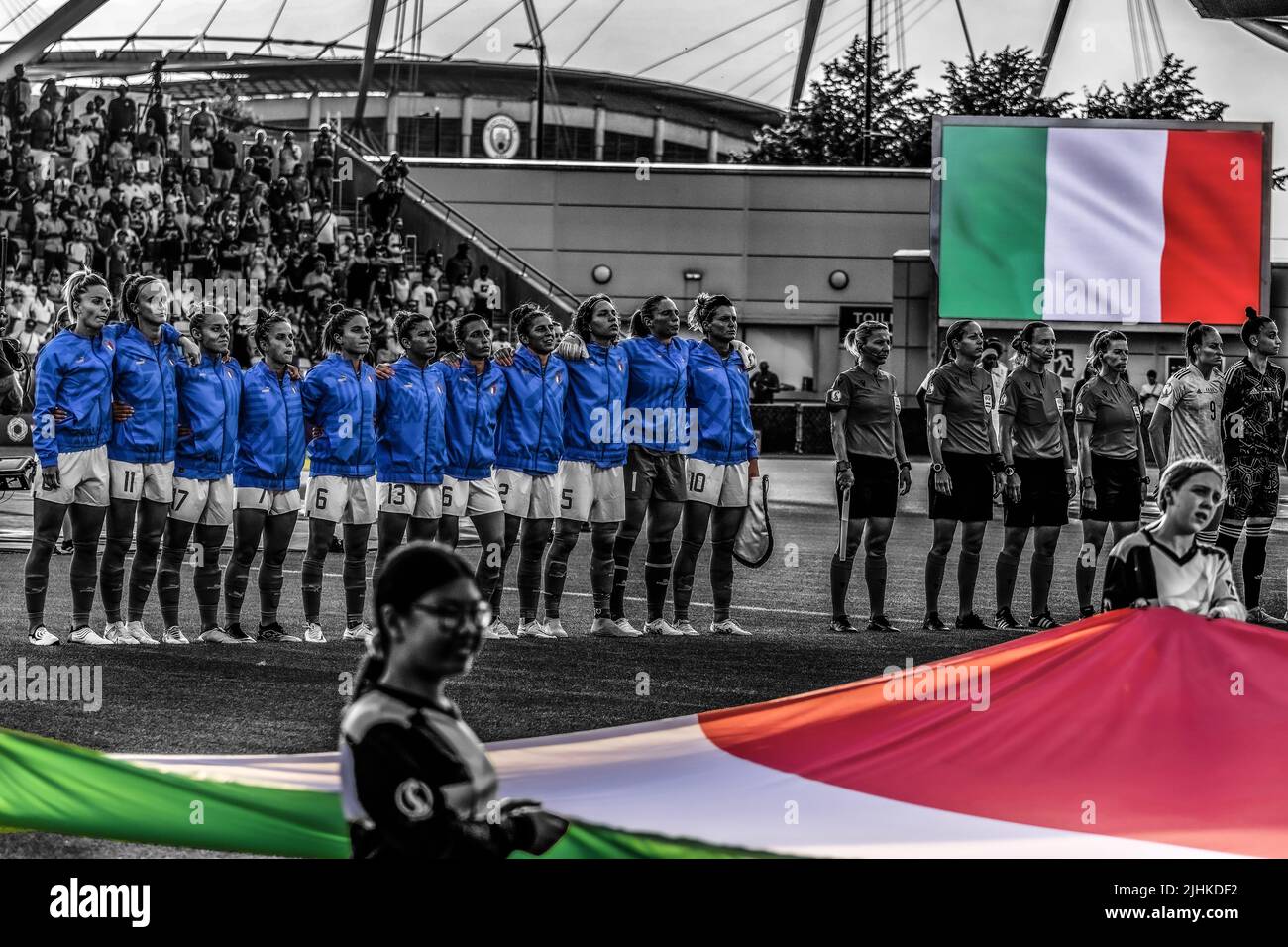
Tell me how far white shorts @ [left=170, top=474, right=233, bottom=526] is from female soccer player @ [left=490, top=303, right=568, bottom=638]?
5.60 ft

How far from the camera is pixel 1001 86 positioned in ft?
150

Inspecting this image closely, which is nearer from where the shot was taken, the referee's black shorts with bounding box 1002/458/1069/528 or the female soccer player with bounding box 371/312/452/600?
the female soccer player with bounding box 371/312/452/600

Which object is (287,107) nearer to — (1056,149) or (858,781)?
(1056,149)

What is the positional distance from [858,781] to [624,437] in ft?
17.5

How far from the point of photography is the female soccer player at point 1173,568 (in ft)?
20.0

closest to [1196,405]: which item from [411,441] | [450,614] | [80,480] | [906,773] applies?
[411,441]

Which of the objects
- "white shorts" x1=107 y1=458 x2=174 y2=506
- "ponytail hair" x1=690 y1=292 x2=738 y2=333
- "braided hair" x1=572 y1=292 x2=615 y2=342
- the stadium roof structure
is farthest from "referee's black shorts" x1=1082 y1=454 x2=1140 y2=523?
the stadium roof structure

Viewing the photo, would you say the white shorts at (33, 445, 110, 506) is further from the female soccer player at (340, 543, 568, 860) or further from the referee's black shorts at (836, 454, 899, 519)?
the female soccer player at (340, 543, 568, 860)

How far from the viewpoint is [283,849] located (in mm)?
5348

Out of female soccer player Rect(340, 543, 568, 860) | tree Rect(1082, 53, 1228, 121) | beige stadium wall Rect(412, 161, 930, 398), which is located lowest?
female soccer player Rect(340, 543, 568, 860)

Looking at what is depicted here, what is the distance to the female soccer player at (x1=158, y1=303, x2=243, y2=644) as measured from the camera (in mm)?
10250

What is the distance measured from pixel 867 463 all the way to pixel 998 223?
1460cm
